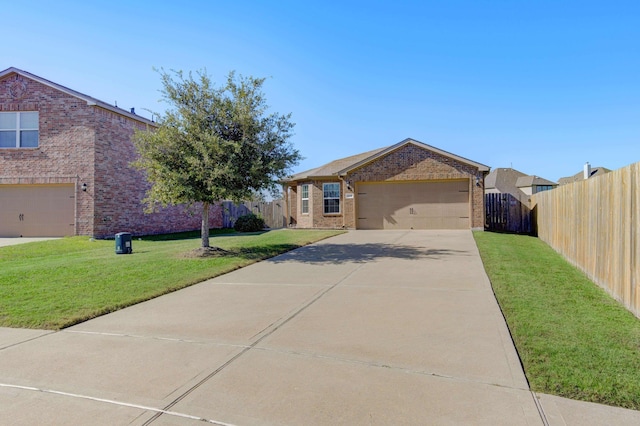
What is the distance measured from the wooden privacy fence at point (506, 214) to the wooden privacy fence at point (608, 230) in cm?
946

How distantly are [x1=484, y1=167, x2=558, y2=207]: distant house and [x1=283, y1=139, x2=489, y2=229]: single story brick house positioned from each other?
29185 millimetres

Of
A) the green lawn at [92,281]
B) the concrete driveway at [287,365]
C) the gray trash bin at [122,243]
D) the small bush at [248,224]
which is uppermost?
the small bush at [248,224]

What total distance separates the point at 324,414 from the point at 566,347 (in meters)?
2.70

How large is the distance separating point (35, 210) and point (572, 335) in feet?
68.7

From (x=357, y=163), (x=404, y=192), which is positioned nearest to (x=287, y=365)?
(x=404, y=192)

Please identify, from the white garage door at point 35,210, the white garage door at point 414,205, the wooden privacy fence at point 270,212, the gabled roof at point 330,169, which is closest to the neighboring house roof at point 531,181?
the gabled roof at point 330,169

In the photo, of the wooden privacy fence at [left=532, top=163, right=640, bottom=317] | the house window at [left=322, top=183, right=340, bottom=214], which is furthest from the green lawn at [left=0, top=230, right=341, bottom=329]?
the house window at [left=322, top=183, right=340, bottom=214]

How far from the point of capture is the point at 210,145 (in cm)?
1080

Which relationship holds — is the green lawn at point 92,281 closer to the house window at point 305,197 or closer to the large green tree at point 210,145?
the large green tree at point 210,145

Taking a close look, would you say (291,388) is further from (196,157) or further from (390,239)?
(390,239)

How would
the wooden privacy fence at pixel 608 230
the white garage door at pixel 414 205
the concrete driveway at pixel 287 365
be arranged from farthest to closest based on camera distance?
the white garage door at pixel 414 205 → the wooden privacy fence at pixel 608 230 → the concrete driveway at pixel 287 365

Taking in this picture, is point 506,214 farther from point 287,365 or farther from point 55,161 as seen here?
point 55,161

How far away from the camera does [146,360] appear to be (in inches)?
160

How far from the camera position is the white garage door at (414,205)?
19.0 meters
